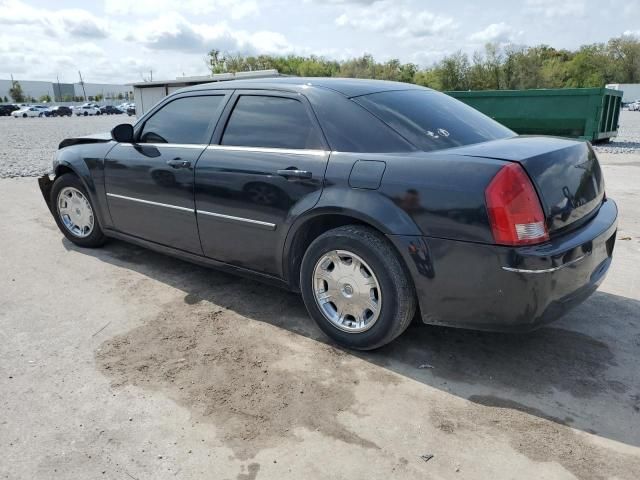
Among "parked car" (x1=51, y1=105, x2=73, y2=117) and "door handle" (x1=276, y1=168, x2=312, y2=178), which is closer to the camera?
"door handle" (x1=276, y1=168, x2=312, y2=178)

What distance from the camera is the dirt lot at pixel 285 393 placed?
223cm

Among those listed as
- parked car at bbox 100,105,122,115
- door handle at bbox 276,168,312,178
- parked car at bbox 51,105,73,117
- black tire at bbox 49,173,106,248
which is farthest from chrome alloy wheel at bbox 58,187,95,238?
parked car at bbox 100,105,122,115

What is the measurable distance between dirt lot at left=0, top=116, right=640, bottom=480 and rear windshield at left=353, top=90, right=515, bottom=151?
1271 millimetres

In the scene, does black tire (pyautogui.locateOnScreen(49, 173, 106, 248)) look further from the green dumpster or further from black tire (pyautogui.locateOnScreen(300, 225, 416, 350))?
the green dumpster

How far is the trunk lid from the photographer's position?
2.62 meters

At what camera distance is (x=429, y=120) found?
319cm

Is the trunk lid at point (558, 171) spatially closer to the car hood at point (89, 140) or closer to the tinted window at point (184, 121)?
the tinted window at point (184, 121)

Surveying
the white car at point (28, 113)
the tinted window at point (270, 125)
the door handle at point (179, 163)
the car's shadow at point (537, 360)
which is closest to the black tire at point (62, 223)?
the door handle at point (179, 163)

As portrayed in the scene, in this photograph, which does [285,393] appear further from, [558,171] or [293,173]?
[558,171]

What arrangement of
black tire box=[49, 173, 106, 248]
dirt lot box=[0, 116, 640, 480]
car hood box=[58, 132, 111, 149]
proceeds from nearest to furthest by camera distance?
dirt lot box=[0, 116, 640, 480] < car hood box=[58, 132, 111, 149] < black tire box=[49, 173, 106, 248]

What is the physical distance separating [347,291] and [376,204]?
582 mm

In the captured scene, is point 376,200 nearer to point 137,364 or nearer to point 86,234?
point 137,364

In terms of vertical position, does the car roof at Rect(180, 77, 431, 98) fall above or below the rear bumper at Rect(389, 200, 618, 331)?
above

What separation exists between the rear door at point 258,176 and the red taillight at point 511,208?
1036 millimetres
